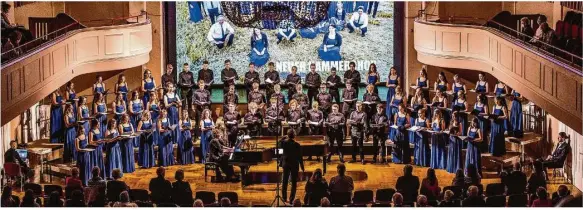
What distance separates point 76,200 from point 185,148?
5.74m

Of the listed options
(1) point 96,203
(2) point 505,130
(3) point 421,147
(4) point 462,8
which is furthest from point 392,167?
(1) point 96,203

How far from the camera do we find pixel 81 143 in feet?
56.2

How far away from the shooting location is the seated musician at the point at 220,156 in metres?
17.4

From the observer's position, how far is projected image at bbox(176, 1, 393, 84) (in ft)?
74.9

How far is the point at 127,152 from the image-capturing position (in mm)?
18203

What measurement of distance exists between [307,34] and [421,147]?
4.98 metres

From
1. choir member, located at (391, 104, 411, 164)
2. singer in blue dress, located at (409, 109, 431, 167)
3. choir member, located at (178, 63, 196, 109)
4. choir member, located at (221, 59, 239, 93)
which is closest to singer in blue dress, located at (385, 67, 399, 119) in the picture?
choir member, located at (391, 104, 411, 164)

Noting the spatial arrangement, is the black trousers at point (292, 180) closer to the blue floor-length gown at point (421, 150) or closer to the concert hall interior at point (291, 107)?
the concert hall interior at point (291, 107)

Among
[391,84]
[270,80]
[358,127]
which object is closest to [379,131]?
[358,127]

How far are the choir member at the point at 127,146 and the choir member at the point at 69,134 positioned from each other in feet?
2.57

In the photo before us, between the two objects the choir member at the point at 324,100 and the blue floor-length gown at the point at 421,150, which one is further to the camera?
the choir member at the point at 324,100

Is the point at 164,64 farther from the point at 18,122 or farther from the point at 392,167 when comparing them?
the point at 392,167

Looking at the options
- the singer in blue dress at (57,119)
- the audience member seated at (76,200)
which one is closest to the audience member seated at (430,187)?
the audience member seated at (76,200)

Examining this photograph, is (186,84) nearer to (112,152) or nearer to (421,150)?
(112,152)
